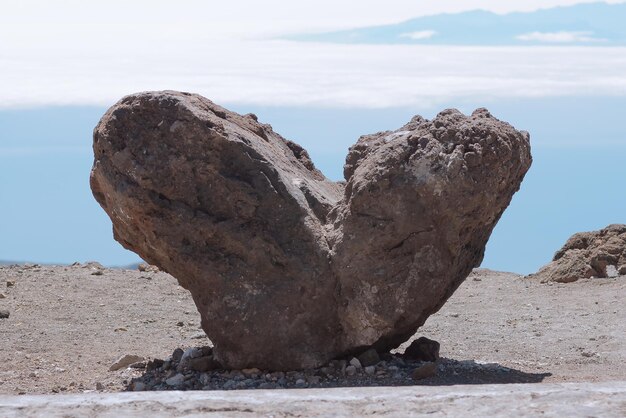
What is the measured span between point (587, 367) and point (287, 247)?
299 centimetres

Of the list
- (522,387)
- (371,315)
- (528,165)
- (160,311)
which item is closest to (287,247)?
(371,315)

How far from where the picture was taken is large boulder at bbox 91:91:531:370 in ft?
26.1

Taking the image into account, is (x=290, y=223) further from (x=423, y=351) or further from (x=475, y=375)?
(x=475, y=375)

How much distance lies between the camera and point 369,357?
8297 mm

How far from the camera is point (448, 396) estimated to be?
462 cm

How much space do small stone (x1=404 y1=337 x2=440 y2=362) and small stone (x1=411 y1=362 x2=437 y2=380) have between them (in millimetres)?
579

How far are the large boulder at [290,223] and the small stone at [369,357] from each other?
0.21 feet

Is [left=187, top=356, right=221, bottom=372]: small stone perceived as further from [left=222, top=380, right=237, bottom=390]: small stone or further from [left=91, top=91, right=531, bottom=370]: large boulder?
[left=222, top=380, right=237, bottom=390]: small stone

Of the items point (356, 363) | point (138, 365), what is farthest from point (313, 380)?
point (138, 365)

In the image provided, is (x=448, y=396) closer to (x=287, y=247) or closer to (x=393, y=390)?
(x=393, y=390)

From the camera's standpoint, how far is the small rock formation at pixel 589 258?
48.2 feet

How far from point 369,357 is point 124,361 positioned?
7.37 ft

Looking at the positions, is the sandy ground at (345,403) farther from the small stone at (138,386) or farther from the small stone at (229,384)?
the small stone at (138,386)

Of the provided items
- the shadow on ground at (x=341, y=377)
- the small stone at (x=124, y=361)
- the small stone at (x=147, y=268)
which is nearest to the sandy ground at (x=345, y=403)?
the shadow on ground at (x=341, y=377)
